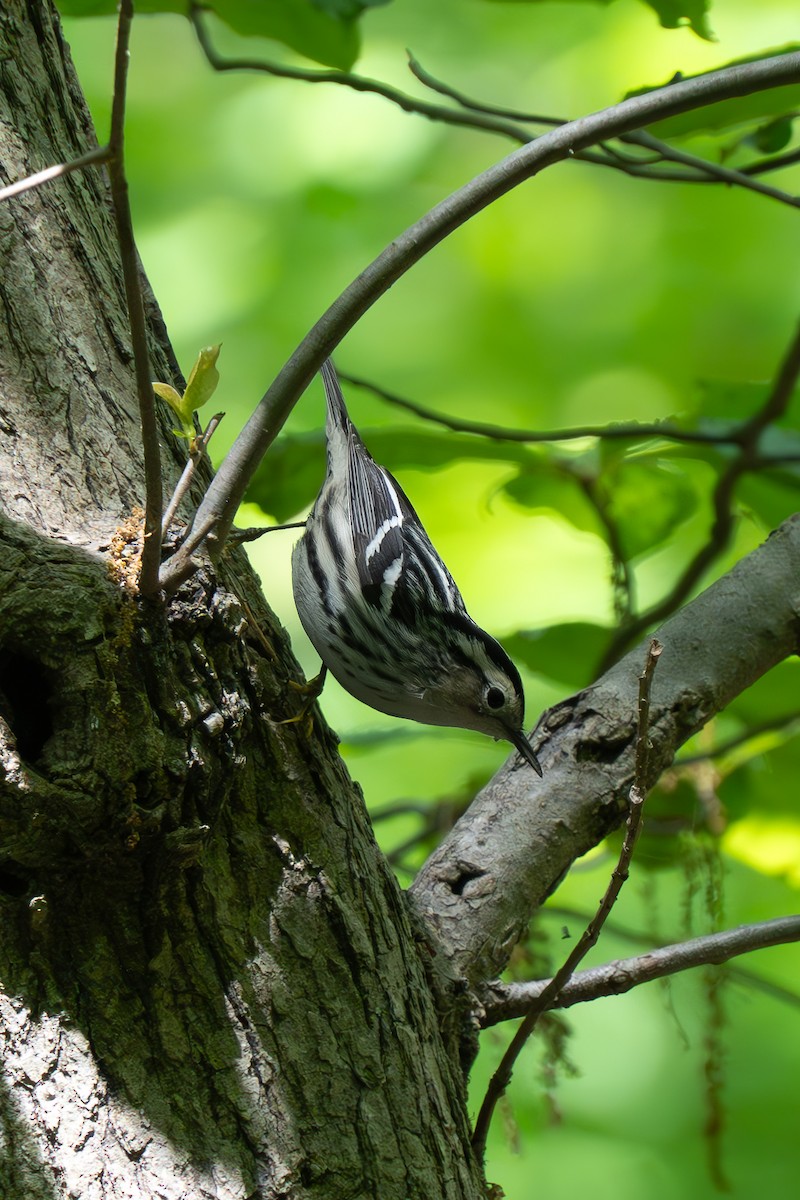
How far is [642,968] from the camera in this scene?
1.76 metres

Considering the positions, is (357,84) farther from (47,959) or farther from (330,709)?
(330,709)

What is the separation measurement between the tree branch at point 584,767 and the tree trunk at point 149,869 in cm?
16

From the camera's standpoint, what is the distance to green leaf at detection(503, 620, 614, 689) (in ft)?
8.72

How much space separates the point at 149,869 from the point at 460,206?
0.85 meters

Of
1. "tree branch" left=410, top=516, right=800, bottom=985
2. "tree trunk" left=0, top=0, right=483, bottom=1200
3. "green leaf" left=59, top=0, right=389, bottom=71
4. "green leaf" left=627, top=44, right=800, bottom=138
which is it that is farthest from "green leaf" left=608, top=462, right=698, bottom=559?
"tree trunk" left=0, top=0, right=483, bottom=1200

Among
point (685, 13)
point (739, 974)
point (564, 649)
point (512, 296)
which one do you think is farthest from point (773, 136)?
point (512, 296)

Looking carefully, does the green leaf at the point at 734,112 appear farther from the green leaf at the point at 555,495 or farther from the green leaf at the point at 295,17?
the green leaf at the point at 555,495

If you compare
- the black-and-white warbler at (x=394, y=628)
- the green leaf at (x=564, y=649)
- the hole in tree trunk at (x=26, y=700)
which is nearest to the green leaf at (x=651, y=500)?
the green leaf at (x=564, y=649)

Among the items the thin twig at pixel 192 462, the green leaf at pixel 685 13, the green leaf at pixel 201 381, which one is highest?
the green leaf at pixel 685 13

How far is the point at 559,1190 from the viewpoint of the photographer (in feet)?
13.9

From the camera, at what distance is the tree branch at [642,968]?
175cm

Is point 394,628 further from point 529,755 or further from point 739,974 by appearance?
point 739,974

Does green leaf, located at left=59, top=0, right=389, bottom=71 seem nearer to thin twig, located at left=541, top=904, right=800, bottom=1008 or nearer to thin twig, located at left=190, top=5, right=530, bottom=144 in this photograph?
thin twig, located at left=190, top=5, right=530, bottom=144

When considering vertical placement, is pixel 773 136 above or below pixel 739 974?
above
